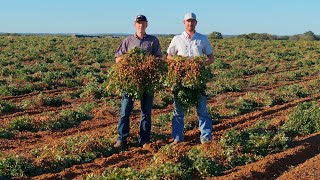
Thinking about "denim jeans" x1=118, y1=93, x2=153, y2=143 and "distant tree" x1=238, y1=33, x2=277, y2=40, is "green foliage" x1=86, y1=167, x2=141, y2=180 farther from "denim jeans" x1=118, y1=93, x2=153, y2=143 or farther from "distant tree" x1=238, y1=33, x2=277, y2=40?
"distant tree" x1=238, y1=33, x2=277, y2=40

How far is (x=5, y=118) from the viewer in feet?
35.5

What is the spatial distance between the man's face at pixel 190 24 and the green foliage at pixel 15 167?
140 inches

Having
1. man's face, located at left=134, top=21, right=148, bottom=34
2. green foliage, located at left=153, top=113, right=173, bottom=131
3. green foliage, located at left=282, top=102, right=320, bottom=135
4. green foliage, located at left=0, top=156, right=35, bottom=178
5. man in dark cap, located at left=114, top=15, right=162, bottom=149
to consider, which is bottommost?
green foliage, located at left=0, top=156, right=35, bottom=178

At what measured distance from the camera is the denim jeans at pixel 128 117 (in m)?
7.97

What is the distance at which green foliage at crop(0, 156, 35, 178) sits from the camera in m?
6.73

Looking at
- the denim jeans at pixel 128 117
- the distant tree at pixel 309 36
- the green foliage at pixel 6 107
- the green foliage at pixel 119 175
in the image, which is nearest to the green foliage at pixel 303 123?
the denim jeans at pixel 128 117

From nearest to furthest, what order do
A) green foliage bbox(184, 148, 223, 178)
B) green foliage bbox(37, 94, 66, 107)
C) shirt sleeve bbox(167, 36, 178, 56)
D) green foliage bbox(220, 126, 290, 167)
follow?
green foliage bbox(184, 148, 223, 178)
green foliage bbox(220, 126, 290, 167)
shirt sleeve bbox(167, 36, 178, 56)
green foliage bbox(37, 94, 66, 107)

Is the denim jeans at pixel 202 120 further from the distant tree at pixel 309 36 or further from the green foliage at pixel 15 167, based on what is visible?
the distant tree at pixel 309 36

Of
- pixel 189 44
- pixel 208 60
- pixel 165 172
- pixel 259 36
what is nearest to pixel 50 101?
pixel 189 44

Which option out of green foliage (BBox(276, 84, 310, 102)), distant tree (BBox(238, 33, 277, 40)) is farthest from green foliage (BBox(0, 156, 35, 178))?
distant tree (BBox(238, 33, 277, 40))

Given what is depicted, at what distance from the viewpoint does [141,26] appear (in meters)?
7.67

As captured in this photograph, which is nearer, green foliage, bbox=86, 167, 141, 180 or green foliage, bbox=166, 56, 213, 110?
green foliage, bbox=86, 167, 141, 180

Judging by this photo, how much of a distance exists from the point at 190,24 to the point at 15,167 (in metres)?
3.78

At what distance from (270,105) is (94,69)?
10.9 m
